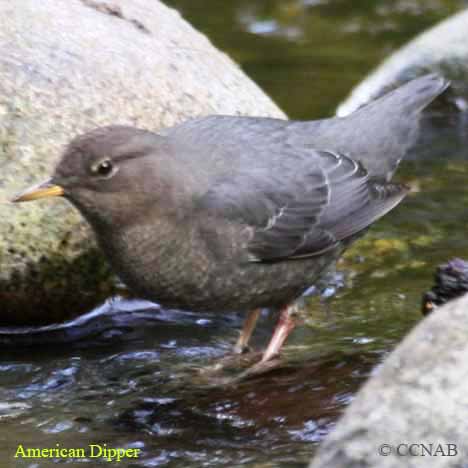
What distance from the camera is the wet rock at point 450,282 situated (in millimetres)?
4105

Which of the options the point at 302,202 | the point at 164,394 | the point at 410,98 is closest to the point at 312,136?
the point at 302,202

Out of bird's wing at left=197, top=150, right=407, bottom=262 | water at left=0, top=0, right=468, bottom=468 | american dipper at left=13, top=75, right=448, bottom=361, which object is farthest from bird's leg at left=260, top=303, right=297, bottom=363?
bird's wing at left=197, top=150, right=407, bottom=262

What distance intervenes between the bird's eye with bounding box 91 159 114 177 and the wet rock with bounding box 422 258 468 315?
51.2 inches

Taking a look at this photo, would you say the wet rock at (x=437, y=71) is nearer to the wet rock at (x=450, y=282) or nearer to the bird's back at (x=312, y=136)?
the bird's back at (x=312, y=136)

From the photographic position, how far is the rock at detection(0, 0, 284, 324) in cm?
460

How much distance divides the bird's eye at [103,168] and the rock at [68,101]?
29.6 inches

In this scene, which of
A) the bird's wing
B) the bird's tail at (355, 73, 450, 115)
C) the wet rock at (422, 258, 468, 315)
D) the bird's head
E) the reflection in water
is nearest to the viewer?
the reflection in water

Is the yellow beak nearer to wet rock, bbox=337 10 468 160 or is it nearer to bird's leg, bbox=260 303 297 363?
bird's leg, bbox=260 303 297 363

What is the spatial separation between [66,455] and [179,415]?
1.63 ft

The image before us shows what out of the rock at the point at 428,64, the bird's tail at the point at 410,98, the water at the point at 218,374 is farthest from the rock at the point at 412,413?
the rock at the point at 428,64

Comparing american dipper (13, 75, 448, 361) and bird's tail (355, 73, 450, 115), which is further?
bird's tail (355, 73, 450, 115)

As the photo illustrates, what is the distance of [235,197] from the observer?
165 inches

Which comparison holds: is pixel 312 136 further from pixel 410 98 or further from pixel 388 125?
pixel 410 98

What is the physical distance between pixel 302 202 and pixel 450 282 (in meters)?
0.73
